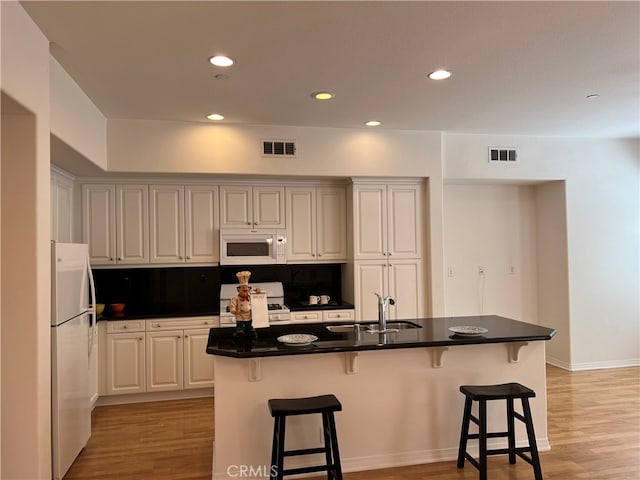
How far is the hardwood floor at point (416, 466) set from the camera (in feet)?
9.66

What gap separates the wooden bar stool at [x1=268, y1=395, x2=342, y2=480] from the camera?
8.29 ft

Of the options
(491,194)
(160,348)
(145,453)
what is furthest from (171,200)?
(491,194)

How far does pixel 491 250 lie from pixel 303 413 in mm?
3929

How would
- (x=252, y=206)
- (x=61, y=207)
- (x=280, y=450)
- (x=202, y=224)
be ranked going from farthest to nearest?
(x=252, y=206)
(x=202, y=224)
(x=61, y=207)
(x=280, y=450)

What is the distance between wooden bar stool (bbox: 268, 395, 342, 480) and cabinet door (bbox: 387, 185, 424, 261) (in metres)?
2.43

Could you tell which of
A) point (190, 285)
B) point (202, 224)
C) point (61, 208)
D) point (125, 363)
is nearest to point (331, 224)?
point (202, 224)

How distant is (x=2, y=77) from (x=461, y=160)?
427 centimetres

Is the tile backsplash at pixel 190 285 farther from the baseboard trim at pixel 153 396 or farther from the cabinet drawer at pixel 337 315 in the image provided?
the baseboard trim at pixel 153 396

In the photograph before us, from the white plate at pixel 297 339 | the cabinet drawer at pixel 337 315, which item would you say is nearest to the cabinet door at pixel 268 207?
the cabinet drawer at pixel 337 315

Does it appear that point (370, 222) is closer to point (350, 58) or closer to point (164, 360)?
point (350, 58)

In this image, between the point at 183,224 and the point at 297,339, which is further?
the point at 183,224

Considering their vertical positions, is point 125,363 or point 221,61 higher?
point 221,61

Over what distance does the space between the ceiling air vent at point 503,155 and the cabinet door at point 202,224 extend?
10.2 feet

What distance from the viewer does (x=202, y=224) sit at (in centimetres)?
465
